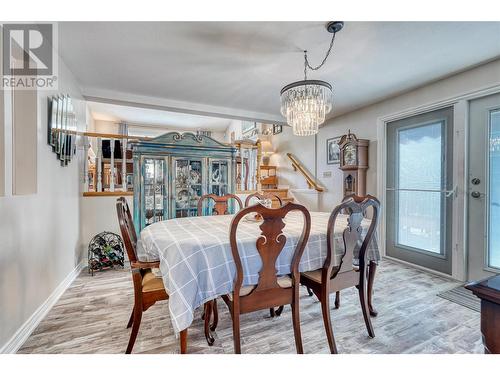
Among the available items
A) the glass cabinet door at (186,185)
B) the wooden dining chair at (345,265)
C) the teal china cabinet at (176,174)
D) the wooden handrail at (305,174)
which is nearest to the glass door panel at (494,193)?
the wooden dining chair at (345,265)

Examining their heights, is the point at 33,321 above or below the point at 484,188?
below

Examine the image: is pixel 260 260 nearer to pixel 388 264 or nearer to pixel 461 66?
pixel 388 264

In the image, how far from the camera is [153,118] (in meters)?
5.96

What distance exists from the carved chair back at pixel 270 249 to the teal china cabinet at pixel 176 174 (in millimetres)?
2085

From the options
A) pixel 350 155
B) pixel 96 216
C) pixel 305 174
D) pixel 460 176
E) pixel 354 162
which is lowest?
pixel 96 216

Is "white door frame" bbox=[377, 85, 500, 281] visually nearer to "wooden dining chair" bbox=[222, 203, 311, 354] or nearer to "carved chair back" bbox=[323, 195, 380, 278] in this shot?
"carved chair back" bbox=[323, 195, 380, 278]

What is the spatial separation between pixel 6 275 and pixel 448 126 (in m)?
4.17

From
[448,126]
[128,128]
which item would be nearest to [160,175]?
[448,126]

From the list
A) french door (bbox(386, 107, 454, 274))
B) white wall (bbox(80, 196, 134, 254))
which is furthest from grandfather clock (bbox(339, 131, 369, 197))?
white wall (bbox(80, 196, 134, 254))

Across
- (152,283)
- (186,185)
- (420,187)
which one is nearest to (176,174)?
(186,185)

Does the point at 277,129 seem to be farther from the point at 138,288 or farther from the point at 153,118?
the point at 138,288

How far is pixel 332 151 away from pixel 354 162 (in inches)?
28.4

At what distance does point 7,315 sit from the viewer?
1.44 m

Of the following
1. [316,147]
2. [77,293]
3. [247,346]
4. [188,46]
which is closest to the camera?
[247,346]
